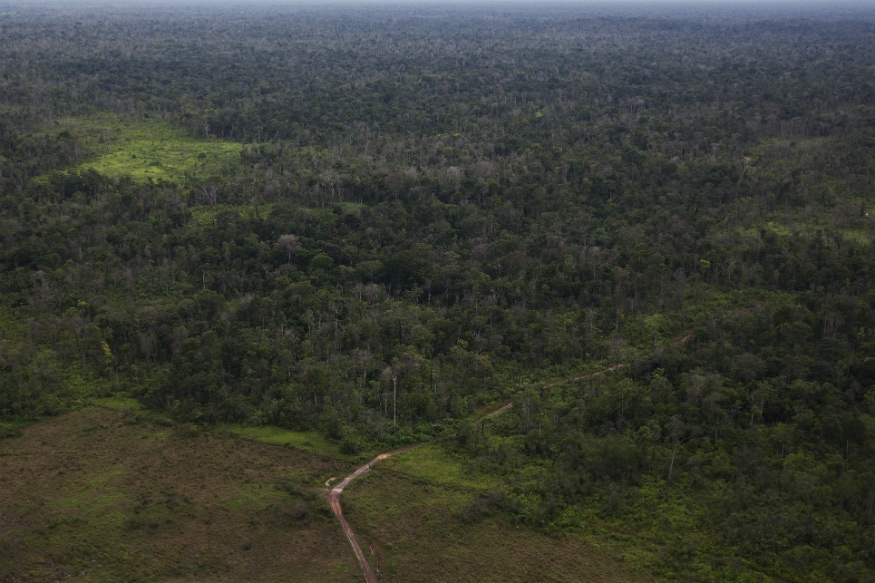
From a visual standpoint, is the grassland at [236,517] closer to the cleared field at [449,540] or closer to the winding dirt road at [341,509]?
the cleared field at [449,540]

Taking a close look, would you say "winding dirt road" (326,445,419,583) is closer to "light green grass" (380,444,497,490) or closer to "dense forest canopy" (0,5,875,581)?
"light green grass" (380,444,497,490)

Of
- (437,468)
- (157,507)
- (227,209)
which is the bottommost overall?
(157,507)

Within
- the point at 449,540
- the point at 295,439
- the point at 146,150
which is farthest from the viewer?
the point at 146,150

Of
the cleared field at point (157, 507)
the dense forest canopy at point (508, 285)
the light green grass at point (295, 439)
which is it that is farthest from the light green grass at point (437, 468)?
the cleared field at point (157, 507)

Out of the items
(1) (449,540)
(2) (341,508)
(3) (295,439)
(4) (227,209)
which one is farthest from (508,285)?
(4) (227,209)

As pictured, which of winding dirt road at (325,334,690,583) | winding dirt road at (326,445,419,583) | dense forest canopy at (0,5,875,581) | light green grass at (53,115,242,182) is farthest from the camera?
light green grass at (53,115,242,182)

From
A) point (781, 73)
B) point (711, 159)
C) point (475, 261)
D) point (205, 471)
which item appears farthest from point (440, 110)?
point (205, 471)

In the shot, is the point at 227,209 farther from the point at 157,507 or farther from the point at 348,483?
the point at 348,483

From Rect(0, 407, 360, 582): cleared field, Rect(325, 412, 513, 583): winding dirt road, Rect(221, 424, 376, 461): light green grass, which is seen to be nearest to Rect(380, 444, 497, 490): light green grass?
Rect(325, 412, 513, 583): winding dirt road
